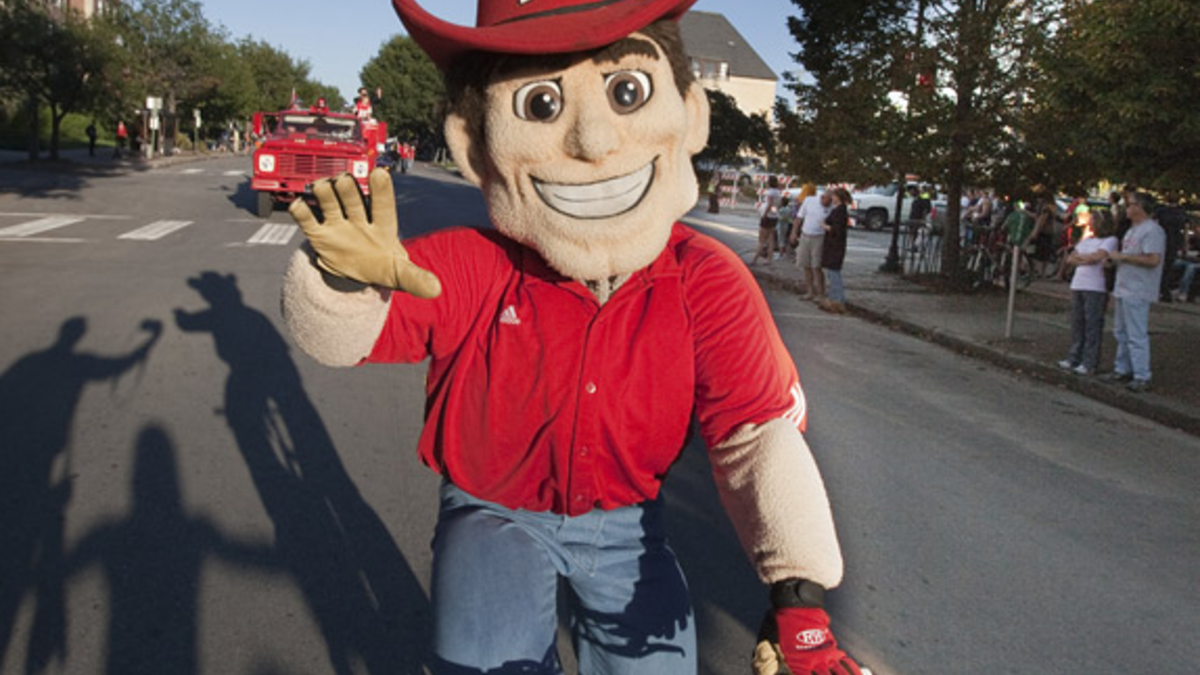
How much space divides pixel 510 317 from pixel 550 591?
1.75 feet

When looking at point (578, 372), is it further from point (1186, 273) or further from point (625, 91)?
point (1186, 273)

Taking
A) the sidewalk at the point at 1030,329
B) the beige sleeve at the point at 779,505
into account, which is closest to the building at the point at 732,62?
the sidewalk at the point at 1030,329

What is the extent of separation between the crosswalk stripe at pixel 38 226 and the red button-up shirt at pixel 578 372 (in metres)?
15.0

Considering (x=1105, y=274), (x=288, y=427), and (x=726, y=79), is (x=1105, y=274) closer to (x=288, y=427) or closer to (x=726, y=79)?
(x=288, y=427)

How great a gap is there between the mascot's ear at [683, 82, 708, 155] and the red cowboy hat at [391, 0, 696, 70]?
0.27m

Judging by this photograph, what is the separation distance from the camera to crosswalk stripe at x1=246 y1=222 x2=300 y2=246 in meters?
15.6

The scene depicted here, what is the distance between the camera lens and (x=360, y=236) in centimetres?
176

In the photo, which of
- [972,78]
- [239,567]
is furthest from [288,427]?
[972,78]

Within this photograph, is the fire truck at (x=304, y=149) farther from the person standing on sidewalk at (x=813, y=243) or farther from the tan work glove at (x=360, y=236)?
the tan work glove at (x=360, y=236)

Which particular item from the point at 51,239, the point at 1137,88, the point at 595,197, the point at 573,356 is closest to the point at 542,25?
the point at 595,197

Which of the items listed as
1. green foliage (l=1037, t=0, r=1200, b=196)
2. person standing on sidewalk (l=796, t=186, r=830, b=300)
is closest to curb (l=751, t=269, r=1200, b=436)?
person standing on sidewalk (l=796, t=186, r=830, b=300)

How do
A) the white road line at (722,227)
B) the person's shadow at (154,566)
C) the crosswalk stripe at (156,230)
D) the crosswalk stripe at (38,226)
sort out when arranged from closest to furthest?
the person's shadow at (154,566)
the crosswalk stripe at (38,226)
the crosswalk stripe at (156,230)
the white road line at (722,227)

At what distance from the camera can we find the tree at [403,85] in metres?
85.2

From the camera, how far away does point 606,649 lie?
1983 millimetres
